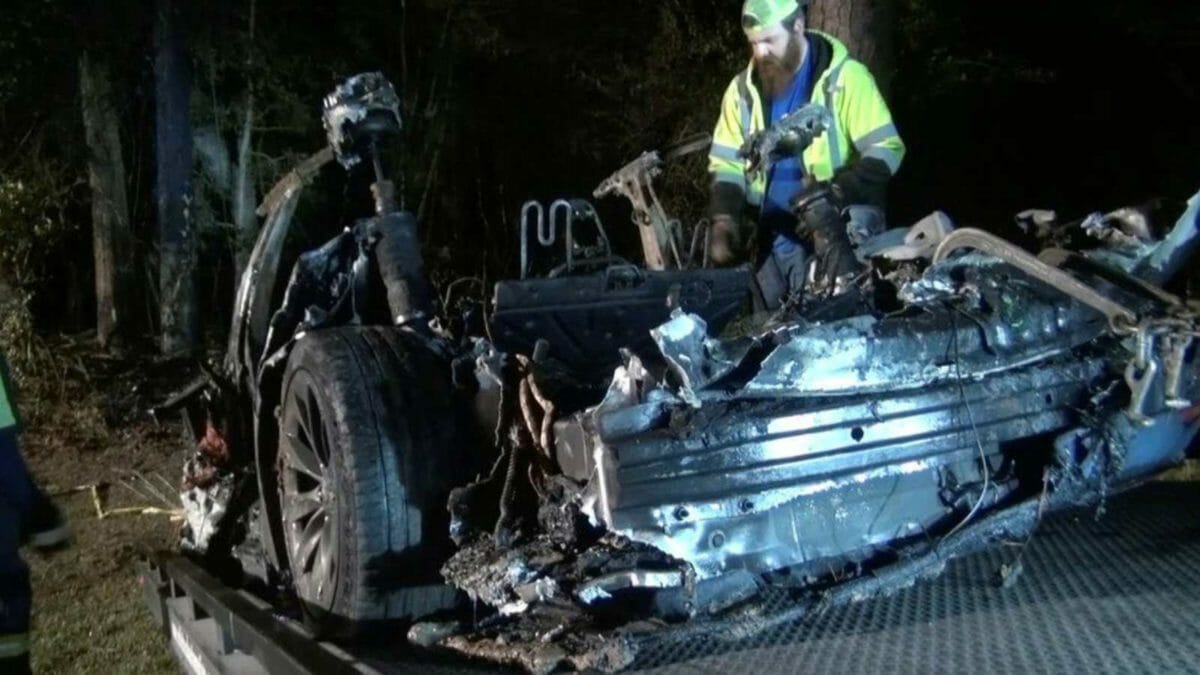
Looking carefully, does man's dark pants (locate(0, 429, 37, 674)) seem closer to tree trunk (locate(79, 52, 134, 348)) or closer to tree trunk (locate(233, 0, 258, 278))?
tree trunk (locate(79, 52, 134, 348))

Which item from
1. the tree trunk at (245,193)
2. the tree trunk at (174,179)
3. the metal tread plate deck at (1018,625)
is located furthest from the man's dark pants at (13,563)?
the tree trunk at (245,193)

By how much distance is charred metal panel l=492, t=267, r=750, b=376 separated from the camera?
12.3 ft

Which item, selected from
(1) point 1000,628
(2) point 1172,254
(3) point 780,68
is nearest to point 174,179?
(3) point 780,68

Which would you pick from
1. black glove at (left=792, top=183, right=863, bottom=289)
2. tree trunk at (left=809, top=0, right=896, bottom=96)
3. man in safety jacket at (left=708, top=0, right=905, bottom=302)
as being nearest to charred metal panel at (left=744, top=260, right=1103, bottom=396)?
black glove at (left=792, top=183, right=863, bottom=289)

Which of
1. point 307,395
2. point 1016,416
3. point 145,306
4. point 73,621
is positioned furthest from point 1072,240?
point 145,306

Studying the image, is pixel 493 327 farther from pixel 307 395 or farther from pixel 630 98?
pixel 630 98

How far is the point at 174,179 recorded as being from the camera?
1321cm

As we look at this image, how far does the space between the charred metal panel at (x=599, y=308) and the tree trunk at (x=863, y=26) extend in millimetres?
3640

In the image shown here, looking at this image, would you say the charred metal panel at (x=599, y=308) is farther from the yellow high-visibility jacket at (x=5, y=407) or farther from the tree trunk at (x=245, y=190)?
the tree trunk at (x=245, y=190)

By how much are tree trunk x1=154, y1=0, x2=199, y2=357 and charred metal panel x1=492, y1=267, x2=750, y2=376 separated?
9.99 metres

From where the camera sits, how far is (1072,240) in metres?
4.29

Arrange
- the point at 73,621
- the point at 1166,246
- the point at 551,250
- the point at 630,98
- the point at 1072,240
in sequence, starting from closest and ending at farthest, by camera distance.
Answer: the point at 1166,246 → the point at 1072,240 → the point at 551,250 → the point at 73,621 → the point at 630,98

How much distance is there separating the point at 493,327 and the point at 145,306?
1174 centimetres

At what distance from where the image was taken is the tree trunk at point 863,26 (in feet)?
23.6
